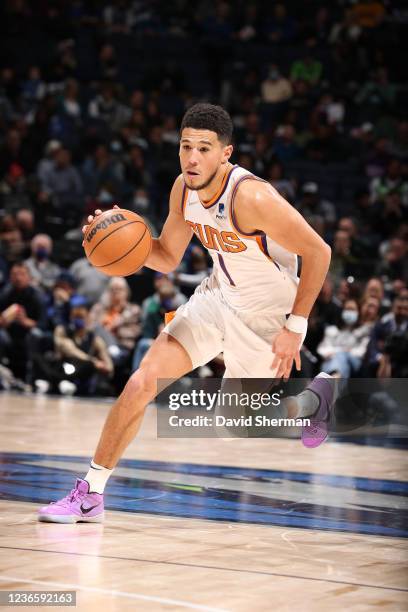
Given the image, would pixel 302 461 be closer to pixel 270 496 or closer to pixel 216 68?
pixel 270 496

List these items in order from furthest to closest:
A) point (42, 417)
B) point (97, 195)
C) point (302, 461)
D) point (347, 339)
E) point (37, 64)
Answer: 1. point (37, 64)
2. point (97, 195)
3. point (347, 339)
4. point (42, 417)
5. point (302, 461)

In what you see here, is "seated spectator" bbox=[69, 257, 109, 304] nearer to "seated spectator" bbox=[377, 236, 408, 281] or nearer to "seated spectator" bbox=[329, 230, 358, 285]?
"seated spectator" bbox=[329, 230, 358, 285]

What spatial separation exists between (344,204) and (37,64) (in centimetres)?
530

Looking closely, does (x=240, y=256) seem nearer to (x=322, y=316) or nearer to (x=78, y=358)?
(x=322, y=316)

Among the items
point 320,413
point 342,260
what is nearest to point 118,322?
point 342,260

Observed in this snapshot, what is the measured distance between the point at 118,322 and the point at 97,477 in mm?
6424

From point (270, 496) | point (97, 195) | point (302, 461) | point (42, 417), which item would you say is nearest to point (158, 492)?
point (270, 496)

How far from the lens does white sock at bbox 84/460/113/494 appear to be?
479 centimetres

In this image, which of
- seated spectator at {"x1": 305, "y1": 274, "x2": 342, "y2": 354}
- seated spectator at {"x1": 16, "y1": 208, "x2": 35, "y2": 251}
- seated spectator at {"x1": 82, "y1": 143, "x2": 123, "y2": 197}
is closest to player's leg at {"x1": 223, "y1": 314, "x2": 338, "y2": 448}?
seated spectator at {"x1": 305, "y1": 274, "x2": 342, "y2": 354}

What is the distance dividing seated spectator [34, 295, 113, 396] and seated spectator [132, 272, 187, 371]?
37 centimetres

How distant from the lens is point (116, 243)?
488 cm

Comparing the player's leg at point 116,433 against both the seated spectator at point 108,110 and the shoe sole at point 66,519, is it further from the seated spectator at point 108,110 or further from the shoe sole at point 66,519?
the seated spectator at point 108,110

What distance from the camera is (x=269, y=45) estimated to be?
17.4m

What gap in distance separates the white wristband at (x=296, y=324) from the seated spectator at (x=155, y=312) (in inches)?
231
